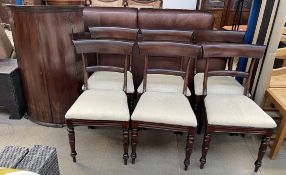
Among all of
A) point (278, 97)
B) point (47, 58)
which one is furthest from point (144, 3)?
point (278, 97)

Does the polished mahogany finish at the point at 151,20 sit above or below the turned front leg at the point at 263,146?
above

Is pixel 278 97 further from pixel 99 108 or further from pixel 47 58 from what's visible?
pixel 47 58

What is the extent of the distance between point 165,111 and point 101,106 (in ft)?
1.55

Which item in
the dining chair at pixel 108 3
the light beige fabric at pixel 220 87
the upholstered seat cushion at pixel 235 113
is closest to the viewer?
the upholstered seat cushion at pixel 235 113

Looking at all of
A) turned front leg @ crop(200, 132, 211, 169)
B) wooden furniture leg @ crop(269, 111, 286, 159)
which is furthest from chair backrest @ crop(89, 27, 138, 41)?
wooden furniture leg @ crop(269, 111, 286, 159)

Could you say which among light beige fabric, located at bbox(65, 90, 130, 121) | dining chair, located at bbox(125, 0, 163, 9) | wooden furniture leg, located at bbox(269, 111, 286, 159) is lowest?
wooden furniture leg, located at bbox(269, 111, 286, 159)

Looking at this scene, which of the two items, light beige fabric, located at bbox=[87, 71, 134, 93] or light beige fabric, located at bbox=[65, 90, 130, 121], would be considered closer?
light beige fabric, located at bbox=[65, 90, 130, 121]

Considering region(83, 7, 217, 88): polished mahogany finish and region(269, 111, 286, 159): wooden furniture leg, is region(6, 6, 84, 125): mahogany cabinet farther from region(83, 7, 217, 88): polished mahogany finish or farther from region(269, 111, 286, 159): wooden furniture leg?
region(269, 111, 286, 159): wooden furniture leg

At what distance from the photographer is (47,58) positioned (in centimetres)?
200

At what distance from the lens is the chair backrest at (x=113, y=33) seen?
2.14 meters

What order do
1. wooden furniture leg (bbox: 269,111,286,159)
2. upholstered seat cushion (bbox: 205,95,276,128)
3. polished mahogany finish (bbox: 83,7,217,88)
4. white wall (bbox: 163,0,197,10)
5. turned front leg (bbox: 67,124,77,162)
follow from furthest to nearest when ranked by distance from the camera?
white wall (bbox: 163,0,197,10)
polished mahogany finish (bbox: 83,7,217,88)
wooden furniture leg (bbox: 269,111,286,159)
turned front leg (bbox: 67,124,77,162)
upholstered seat cushion (bbox: 205,95,276,128)

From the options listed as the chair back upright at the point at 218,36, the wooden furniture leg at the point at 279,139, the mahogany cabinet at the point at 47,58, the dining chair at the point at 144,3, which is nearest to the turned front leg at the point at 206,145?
the wooden furniture leg at the point at 279,139

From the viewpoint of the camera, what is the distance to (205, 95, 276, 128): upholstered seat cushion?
1.58 metres

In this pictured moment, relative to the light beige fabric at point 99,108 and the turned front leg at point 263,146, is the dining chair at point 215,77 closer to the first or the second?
the turned front leg at point 263,146
